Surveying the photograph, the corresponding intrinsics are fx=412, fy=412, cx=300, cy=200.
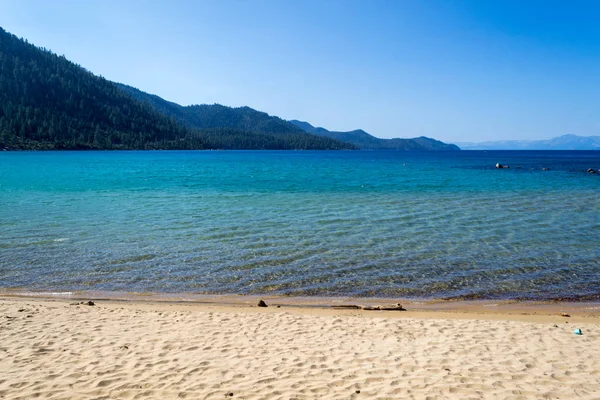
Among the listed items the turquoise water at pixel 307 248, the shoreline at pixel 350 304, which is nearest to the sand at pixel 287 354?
the shoreline at pixel 350 304

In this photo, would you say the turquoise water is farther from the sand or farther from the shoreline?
the sand

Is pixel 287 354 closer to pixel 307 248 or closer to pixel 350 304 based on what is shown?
pixel 350 304

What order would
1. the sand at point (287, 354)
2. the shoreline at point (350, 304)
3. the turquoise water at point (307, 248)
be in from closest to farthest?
the sand at point (287, 354) < the shoreline at point (350, 304) < the turquoise water at point (307, 248)

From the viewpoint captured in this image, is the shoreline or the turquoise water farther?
the turquoise water

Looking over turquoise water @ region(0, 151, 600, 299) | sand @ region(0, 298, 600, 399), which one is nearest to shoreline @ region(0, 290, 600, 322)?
sand @ region(0, 298, 600, 399)

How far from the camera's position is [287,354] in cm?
821

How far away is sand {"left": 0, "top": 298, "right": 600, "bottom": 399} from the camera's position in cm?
671

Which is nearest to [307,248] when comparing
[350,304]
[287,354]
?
[350,304]

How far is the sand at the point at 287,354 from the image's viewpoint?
22.0 ft

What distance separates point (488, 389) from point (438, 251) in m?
11.0

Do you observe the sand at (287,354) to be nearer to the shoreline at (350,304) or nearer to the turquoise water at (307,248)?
the shoreline at (350,304)

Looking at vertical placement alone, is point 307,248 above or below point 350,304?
above

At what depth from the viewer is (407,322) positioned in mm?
10250

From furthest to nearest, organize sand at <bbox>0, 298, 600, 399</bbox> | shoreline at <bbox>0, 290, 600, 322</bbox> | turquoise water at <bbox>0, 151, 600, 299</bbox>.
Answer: turquoise water at <bbox>0, 151, 600, 299</bbox>, shoreline at <bbox>0, 290, 600, 322</bbox>, sand at <bbox>0, 298, 600, 399</bbox>
